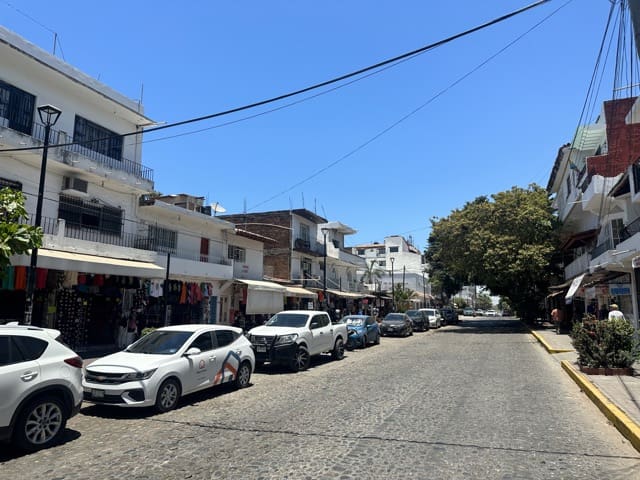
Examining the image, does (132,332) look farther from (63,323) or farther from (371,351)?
(371,351)

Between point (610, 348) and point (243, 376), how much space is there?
30.4ft

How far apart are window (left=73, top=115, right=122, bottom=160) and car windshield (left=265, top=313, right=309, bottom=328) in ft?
32.3

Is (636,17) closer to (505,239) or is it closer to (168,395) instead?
(168,395)

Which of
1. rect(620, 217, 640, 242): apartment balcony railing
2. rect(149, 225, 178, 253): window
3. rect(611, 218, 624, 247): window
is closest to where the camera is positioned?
rect(620, 217, 640, 242): apartment balcony railing

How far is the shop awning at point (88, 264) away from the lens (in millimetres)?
14328

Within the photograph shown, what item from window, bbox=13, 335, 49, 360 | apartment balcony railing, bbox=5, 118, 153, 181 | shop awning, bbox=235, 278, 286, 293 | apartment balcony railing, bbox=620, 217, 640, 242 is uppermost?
apartment balcony railing, bbox=5, 118, 153, 181

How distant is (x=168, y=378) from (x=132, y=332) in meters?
11.5

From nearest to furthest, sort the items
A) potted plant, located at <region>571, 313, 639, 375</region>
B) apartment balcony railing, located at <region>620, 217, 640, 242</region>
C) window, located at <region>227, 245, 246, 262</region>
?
potted plant, located at <region>571, 313, 639, 375</region> → apartment balcony railing, located at <region>620, 217, 640, 242</region> → window, located at <region>227, 245, 246, 262</region>

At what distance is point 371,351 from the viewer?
65.6 ft

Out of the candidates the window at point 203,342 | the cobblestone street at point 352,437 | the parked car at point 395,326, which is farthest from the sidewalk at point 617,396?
the parked car at point 395,326

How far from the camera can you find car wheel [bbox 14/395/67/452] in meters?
5.85

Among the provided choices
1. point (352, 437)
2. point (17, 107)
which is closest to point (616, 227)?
point (352, 437)

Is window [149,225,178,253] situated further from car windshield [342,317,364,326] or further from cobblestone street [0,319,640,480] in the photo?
cobblestone street [0,319,640,480]

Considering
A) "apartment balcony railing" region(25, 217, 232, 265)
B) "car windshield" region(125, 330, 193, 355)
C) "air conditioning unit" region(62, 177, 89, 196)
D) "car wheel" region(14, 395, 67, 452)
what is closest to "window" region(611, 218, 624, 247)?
"apartment balcony railing" region(25, 217, 232, 265)
